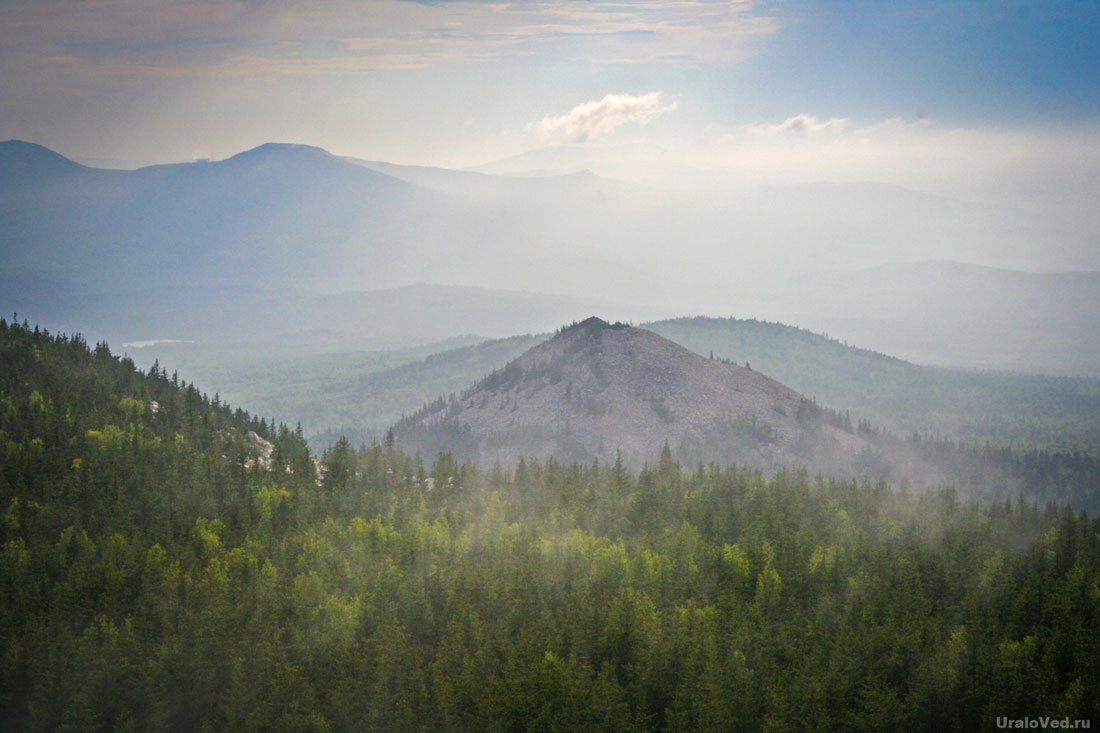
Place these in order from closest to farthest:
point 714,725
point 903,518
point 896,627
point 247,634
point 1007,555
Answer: point 714,725 → point 247,634 → point 896,627 → point 1007,555 → point 903,518

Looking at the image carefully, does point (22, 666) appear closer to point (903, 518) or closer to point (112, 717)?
point (112, 717)

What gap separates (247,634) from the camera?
75062mm

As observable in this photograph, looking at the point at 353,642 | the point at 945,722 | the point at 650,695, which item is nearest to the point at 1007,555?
the point at 945,722

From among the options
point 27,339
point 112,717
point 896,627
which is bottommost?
point 112,717

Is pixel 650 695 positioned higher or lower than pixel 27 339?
lower

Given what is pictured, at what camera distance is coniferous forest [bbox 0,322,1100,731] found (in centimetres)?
6694

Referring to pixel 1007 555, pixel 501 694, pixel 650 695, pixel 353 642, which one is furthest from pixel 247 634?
pixel 1007 555

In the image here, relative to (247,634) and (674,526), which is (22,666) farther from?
(674,526)

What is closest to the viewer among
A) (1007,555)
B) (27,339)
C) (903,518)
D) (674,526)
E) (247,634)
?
(247,634)

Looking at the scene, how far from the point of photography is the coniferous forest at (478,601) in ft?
220

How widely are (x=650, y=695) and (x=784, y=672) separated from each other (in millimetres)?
11528

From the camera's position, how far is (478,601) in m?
84.6

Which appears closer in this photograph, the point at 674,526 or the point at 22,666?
the point at 22,666

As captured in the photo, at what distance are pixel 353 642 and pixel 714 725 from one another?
32776 millimetres
